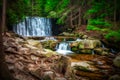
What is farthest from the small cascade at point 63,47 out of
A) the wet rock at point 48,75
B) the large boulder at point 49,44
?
the wet rock at point 48,75

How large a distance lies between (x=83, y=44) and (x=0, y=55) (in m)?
15.8

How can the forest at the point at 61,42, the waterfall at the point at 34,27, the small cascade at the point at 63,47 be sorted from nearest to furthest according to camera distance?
1. the forest at the point at 61,42
2. the small cascade at the point at 63,47
3. the waterfall at the point at 34,27

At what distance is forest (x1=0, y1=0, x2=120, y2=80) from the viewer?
7469 mm

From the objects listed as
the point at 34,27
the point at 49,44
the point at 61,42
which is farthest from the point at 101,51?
the point at 34,27

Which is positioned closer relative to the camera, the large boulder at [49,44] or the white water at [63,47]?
the large boulder at [49,44]

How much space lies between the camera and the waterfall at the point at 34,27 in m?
27.6

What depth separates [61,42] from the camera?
70.5 ft

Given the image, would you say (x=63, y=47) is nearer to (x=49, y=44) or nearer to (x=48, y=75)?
(x=49, y=44)

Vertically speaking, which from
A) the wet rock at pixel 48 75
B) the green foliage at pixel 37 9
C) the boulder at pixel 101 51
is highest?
the green foliage at pixel 37 9

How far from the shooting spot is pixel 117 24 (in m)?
27.0

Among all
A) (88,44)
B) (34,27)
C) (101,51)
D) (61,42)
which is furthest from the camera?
(34,27)

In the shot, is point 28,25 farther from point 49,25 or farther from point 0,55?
point 0,55

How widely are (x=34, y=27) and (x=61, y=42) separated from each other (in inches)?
381

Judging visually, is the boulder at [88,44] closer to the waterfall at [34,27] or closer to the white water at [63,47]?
the white water at [63,47]
